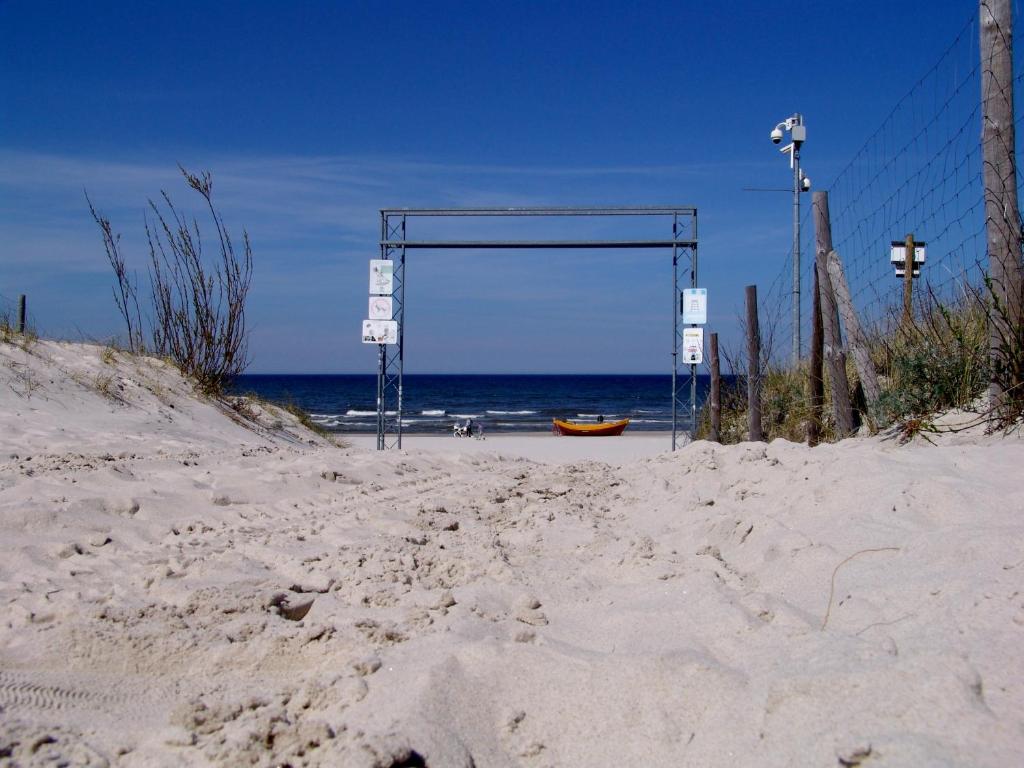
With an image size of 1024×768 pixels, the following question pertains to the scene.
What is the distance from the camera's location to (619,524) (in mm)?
4176

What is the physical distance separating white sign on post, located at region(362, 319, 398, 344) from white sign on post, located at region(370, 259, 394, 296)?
1.27 ft

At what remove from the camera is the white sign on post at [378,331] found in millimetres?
9789

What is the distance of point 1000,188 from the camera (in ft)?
13.3

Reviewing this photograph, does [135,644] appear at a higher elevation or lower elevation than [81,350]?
lower

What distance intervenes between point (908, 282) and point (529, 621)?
5.58m

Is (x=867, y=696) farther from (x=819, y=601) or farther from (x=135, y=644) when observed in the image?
(x=135, y=644)

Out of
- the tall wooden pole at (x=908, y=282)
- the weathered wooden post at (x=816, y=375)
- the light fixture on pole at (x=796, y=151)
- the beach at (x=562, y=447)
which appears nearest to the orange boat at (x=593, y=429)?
the beach at (x=562, y=447)

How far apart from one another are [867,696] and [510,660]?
3.02ft

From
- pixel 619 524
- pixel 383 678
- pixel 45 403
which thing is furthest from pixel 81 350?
pixel 383 678

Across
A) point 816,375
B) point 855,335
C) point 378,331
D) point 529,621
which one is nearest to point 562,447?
point 378,331

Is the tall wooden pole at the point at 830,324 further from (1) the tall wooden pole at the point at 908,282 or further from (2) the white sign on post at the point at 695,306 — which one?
(2) the white sign on post at the point at 695,306

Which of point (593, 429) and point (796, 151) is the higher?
point (796, 151)

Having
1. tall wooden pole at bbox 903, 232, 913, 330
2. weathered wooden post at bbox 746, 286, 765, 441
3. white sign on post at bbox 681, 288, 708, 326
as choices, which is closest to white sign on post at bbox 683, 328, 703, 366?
white sign on post at bbox 681, 288, 708, 326

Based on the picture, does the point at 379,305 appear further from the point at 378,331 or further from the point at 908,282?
the point at 908,282
